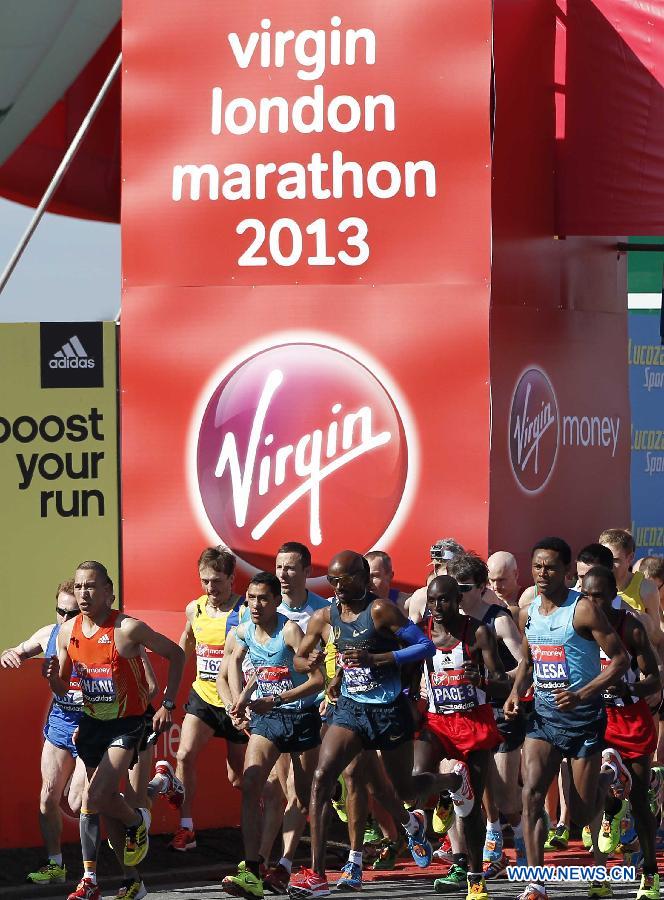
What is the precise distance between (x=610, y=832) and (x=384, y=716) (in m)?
1.40

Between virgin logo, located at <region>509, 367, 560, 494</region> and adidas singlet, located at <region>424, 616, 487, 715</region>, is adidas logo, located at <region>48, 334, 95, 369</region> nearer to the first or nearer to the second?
virgin logo, located at <region>509, 367, 560, 494</region>

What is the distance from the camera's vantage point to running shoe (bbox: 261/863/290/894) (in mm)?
9922

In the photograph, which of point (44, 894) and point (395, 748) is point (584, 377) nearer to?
point (395, 748)

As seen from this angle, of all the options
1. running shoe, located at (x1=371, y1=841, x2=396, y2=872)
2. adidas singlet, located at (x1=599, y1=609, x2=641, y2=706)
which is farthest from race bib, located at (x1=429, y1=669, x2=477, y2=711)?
running shoe, located at (x1=371, y1=841, x2=396, y2=872)

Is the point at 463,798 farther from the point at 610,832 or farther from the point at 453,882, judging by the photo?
the point at 610,832

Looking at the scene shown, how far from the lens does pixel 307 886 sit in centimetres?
955

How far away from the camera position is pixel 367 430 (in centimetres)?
1266

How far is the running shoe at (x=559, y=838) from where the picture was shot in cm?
1105

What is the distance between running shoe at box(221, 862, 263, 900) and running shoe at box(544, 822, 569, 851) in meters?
2.33

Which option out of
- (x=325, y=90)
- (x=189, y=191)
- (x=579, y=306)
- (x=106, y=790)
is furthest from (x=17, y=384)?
A: (x=106, y=790)

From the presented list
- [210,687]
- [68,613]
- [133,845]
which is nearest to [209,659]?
[210,687]

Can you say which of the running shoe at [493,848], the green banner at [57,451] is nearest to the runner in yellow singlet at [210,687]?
the running shoe at [493,848]

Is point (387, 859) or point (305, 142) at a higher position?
point (305, 142)

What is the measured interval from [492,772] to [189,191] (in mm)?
5058
